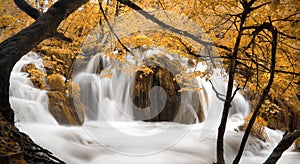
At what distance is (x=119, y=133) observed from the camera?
761 centimetres

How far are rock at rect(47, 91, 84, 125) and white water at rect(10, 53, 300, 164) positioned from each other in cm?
22

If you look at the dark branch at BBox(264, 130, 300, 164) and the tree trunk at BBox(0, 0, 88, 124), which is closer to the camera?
the tree trunk at BBox(0, 0, 88, 124)

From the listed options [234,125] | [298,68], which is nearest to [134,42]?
[298,68]

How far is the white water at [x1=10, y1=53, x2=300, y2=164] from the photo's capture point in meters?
5.72

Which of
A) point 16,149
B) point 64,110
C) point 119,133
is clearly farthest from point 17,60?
point 64,110

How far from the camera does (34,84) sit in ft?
32.4

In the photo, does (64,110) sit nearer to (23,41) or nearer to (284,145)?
(23,41)

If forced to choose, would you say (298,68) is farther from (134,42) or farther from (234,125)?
(234,125)

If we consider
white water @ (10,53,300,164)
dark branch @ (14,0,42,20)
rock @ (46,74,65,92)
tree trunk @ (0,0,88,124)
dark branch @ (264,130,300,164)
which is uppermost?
dark branch @ (14,0,42,20)

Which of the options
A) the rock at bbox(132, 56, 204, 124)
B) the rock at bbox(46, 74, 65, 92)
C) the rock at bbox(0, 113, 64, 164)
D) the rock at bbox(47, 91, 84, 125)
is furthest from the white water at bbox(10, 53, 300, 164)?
the rock at bbox(0, 113, 64, 164)

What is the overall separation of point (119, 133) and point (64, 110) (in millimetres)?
2117

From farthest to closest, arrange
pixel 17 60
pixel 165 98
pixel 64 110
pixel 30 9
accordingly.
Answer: pixel 165 98, pixel 64 110, pixel 30 9, pixel 17 60

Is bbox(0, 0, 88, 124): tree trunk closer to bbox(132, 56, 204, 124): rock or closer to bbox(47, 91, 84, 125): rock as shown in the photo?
bbox(47, 91, 84, 125): rock

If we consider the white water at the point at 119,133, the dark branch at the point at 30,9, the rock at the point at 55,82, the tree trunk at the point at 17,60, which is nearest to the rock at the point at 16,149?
the tree trunk at the point at 17,60
